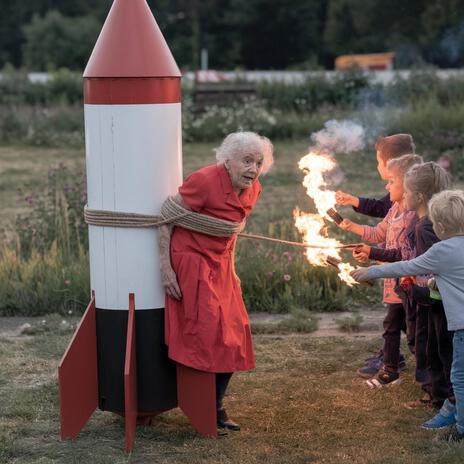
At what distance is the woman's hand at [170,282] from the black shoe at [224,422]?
72 cm

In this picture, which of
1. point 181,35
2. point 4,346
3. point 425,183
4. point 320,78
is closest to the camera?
point 425,183

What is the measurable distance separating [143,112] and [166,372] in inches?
52.5

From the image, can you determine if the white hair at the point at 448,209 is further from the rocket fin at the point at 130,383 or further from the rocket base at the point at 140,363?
the rocket fin at the point at 130,383

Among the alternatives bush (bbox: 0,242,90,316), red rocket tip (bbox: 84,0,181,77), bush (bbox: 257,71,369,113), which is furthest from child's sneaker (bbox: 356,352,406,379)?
bush (bbox: 257,71,369,113)

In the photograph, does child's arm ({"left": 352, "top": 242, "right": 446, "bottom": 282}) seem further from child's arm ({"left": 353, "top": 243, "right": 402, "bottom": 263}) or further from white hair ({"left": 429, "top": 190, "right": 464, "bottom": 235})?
child's arm ({"left": 353, "top": 243, "right": 402, "bottom": 263})

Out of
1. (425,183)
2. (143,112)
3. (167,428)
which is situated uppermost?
(143,112)

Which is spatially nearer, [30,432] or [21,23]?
[30,432]

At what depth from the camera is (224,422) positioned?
196 inches

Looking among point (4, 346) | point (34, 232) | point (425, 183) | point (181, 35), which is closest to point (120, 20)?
point (425, 183)

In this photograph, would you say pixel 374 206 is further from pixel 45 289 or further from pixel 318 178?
pixel 45 289

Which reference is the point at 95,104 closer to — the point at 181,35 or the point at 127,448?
the point at 127,448

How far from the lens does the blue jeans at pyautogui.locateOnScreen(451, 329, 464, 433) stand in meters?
4.66

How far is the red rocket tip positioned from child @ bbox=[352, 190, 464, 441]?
1480mm

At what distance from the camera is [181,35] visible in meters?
51.7
